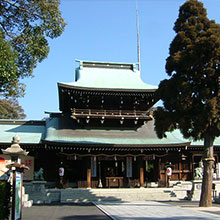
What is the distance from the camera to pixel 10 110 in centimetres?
5491

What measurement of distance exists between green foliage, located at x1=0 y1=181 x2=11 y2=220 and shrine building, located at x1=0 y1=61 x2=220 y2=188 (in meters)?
11.6

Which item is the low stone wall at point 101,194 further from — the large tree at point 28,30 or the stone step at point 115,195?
the large tree at point 28,30

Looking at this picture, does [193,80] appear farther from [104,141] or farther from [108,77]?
[108,77]

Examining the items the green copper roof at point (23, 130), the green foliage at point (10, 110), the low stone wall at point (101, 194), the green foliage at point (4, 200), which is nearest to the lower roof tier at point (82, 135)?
the green copper roof at point (23, 130)

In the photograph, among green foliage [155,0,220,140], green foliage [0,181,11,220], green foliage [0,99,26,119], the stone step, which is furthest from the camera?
green foliage [0,99,26,119]

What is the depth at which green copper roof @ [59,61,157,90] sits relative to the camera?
93.6ft

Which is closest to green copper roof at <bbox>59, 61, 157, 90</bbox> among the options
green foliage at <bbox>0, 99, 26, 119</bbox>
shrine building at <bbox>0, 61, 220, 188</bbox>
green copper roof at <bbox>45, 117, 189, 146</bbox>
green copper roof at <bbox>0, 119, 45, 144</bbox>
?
shrine building at <bbox>0, 61, 220, 188</bbox>

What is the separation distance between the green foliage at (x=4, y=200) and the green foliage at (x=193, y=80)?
9772mm

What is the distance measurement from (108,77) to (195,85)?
15064 millimetres

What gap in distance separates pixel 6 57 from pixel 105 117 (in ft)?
49.6

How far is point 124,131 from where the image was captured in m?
28.2

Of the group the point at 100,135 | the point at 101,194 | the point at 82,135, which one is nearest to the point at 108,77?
the point at 100,135

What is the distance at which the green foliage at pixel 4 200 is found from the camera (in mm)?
11289

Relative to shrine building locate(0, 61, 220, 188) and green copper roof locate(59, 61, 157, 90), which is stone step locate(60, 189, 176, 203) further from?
green copper roof locate(59, 61, 157, 90)
